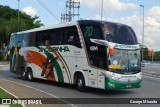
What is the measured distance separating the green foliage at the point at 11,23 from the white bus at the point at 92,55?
149 ft

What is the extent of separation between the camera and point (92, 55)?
657 inches

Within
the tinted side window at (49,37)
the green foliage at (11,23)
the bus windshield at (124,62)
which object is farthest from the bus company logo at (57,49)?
the green foliage at (11,23)

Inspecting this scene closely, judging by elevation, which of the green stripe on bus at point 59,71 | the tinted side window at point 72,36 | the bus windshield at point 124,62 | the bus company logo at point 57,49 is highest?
the tinted side window at point 72,36

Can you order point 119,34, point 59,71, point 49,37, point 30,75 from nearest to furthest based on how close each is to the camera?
point 119,34 < point 59,71 < point 49,37 < point 30,75

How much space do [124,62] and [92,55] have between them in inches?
61.5

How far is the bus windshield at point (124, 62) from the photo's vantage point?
15914 mm

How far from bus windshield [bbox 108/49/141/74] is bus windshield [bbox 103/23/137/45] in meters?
0.49

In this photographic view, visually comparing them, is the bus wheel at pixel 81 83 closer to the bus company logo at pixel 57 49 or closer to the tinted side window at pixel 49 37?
the bus company logo at pixel 57 49

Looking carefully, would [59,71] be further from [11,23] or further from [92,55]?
[11,23]

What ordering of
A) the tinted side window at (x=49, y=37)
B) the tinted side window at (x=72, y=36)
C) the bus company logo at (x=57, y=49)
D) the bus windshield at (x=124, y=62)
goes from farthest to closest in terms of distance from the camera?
the tinted side window at (x=49, y=37), the bus company logo at (x=57, y=49), the tinted side window at (x=72, y=36), the bus windshield at (x=124, y=62)

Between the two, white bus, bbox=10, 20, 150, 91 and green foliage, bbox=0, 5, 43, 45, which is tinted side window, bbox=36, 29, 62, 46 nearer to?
white bus, bbox=10, 20, 150, 91

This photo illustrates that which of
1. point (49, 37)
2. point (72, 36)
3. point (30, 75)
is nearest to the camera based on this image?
point (72, 36)

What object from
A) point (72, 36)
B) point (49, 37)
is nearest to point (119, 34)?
point (72, 36)

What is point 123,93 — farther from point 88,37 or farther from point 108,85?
point 88,37
